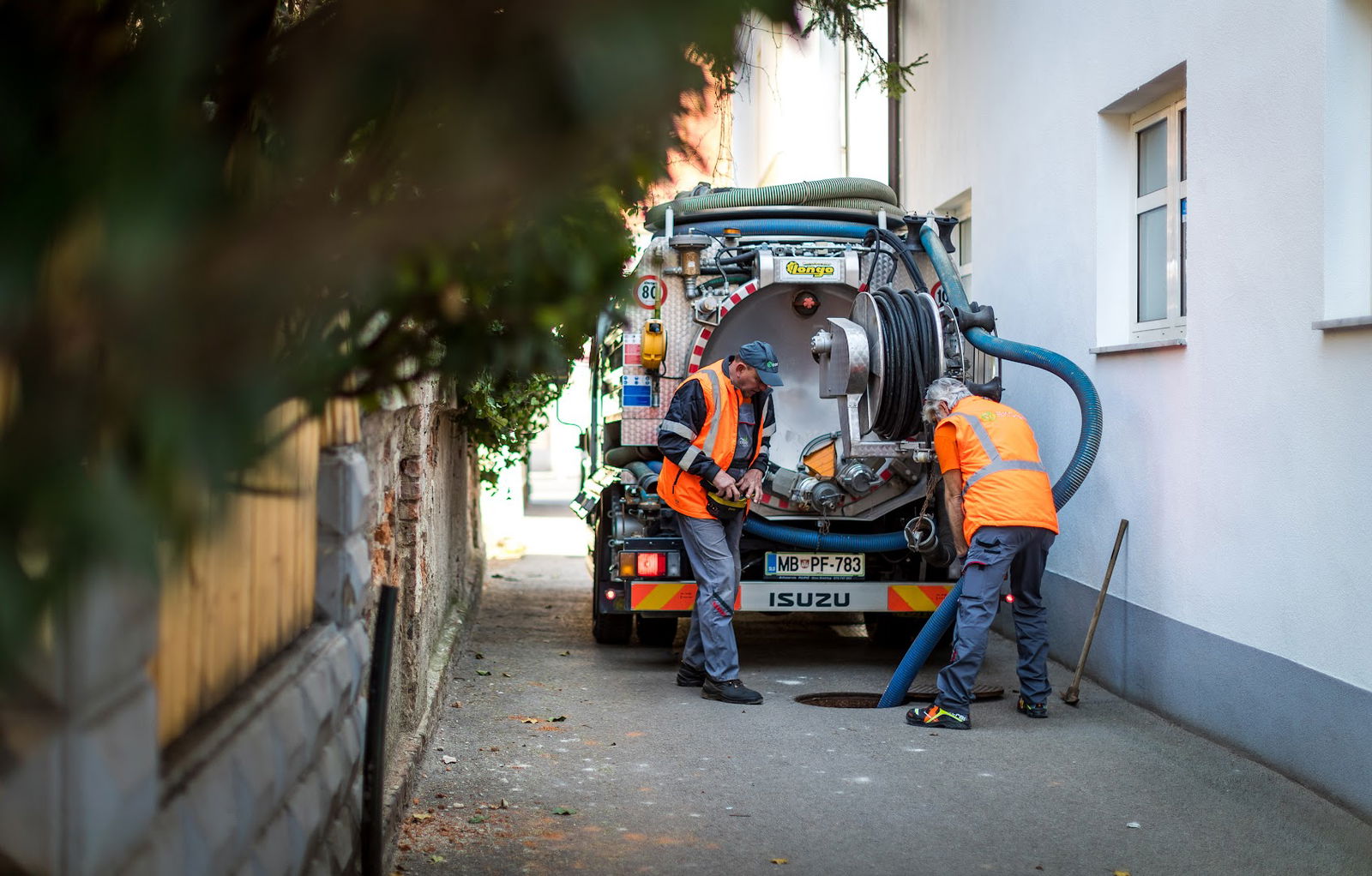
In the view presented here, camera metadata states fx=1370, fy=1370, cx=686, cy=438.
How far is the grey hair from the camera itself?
6.99 m

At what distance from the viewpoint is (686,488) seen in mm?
7578

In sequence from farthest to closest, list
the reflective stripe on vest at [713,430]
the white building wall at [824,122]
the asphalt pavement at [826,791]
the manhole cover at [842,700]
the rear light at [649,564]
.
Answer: the white building wall at [824,122] < the rear light at [649,564] < the reflective stripe on vest at [713,430] < the manhole cover at [842,700] < the asphalt pavement at [826,791]

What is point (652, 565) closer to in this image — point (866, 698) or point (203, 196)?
point (866, 698)

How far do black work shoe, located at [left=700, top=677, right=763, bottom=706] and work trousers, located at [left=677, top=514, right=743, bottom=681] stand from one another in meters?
0.03

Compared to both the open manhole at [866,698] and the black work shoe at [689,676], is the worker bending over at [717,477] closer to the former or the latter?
the black work shoe at [689,676]

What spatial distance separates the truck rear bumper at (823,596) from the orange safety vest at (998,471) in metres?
1.36

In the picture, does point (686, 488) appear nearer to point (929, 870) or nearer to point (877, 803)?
point (877, 803)

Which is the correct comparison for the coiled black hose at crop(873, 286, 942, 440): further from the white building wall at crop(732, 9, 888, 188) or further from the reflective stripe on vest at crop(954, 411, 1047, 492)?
the white building wall at crop(732, 9, 888, 188)

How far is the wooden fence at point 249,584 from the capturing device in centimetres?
98

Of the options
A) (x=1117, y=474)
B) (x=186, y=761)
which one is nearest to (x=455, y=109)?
(x=186, y=761)

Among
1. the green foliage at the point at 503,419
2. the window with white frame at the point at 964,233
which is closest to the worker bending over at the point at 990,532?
the green foliage at the point at 503,419

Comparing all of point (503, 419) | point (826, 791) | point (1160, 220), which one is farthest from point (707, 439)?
point (503, 419)

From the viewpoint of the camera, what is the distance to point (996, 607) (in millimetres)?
6703

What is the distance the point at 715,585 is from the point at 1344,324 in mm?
3551
